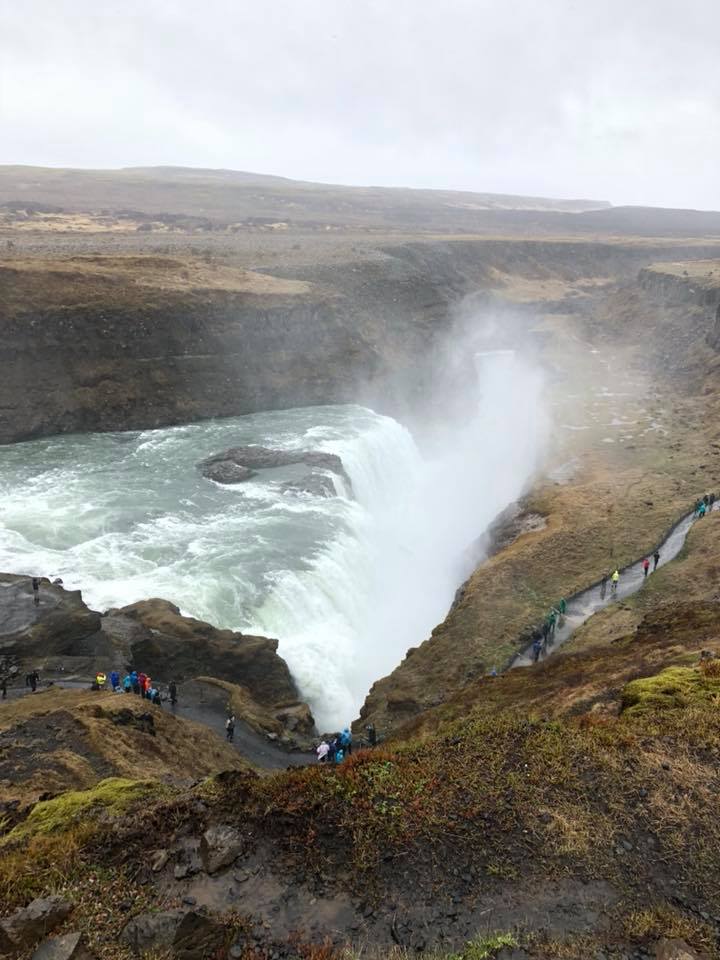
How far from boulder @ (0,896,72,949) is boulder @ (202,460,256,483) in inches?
1197

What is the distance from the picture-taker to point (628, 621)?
24.3m

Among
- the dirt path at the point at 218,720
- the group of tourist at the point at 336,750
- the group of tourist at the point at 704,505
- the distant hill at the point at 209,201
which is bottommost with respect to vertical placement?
the dirt path at the point at 218,720

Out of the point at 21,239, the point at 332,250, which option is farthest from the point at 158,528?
the point at 332,250

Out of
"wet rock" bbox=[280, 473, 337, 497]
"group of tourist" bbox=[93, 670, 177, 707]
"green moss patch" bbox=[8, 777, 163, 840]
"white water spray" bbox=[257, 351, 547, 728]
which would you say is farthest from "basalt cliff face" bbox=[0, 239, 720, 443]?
"green moss patch" bbox=[8, 777, 163, 840]

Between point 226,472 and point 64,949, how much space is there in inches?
1254

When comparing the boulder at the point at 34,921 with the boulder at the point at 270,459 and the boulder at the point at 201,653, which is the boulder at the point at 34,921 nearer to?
the boulder at the point at 201,653

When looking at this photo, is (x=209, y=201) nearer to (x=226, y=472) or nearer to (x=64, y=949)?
(x=226, y=472)

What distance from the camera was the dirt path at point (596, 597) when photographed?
24.2 metres

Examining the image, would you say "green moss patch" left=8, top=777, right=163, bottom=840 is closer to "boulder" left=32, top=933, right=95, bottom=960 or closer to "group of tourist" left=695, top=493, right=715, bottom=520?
"boulder" left=32, top=933, right=95, bottom=960

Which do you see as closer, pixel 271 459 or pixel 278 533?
pixel 278 533

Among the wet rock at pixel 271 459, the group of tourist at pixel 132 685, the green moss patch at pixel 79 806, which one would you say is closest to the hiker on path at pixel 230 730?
the group of tourist at pixel 132 685

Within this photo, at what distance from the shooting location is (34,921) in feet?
25.1

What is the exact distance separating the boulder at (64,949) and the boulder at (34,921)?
194mm

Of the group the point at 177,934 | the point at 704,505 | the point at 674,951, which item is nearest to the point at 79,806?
the point at 177,934
